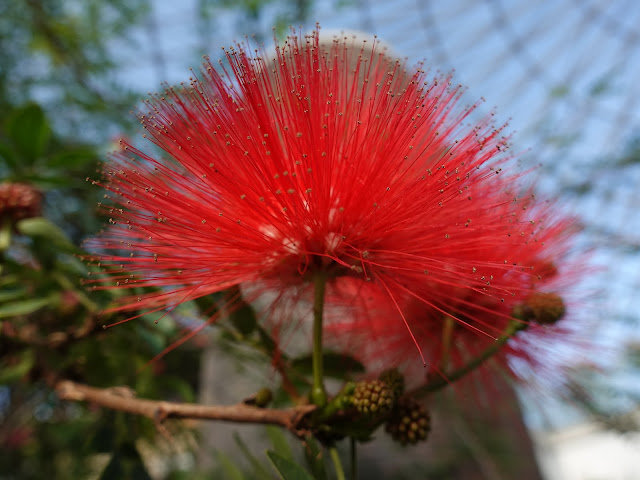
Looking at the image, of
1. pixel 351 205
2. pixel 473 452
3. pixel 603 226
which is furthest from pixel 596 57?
pixel 351 205

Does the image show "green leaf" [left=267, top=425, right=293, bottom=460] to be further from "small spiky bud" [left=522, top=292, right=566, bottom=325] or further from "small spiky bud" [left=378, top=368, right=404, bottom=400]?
"small spiky bud" [left=522, top=292, right=566, bottom=325]

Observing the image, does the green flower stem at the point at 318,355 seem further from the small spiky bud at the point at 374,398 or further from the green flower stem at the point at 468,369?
the green flower stem at the point at 468,369

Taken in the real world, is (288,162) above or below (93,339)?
above

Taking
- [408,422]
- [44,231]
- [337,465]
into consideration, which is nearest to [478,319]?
[408,422]

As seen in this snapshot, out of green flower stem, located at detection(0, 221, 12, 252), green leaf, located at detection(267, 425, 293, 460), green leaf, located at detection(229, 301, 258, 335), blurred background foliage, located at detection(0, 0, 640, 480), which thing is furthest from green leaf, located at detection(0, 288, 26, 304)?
green leaf, located at detection(267, 425, 293, 460)

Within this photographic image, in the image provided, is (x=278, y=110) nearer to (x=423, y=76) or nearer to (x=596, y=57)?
(x=423, y=76)

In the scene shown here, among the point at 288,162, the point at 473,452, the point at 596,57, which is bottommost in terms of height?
the point at 473,452
